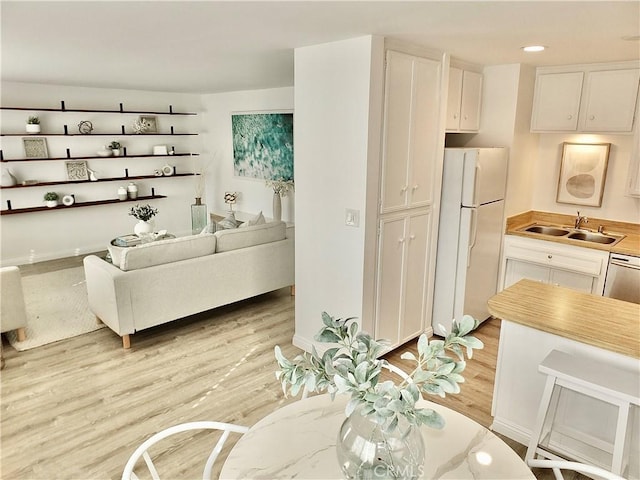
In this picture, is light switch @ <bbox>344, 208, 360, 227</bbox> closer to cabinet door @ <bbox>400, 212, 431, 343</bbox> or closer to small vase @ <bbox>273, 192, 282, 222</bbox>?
cabinet door @ <bbox>400, 212, 431, 343</bbox>

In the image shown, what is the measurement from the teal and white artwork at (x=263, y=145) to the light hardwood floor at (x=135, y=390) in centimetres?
263

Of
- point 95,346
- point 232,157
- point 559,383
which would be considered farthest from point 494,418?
point 232,157

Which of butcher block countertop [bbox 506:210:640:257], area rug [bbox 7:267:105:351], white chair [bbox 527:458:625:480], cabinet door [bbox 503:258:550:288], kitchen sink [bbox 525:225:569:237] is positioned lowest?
area rug [bbox 7:267:105:351]

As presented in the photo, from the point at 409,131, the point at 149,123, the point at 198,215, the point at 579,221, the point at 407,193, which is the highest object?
the point at 149,123

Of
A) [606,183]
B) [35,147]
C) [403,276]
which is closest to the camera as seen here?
[403,276]

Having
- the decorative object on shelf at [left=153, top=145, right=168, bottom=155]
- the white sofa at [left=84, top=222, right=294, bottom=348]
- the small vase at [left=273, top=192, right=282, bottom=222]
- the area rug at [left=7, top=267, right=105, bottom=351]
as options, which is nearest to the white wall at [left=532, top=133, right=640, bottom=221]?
the white sofa at [left=84, top=222, right=294, bottom=348]

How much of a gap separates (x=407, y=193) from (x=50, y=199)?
4.83m

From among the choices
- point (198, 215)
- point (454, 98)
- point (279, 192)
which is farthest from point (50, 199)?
point (454, 98)

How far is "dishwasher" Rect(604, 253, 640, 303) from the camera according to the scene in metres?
3.41

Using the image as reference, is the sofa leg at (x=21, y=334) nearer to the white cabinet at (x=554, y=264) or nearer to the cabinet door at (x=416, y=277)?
the cabinet door at (x=416, y=277)

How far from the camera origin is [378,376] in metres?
1.17

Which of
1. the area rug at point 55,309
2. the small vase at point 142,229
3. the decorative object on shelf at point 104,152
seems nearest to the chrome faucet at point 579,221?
the small vase at point 142,229

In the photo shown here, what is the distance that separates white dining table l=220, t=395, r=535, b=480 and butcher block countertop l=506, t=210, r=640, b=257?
8.84 ft

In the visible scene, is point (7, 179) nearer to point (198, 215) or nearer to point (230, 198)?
point (198, 215)
